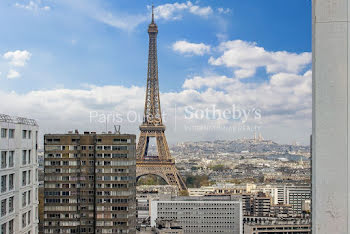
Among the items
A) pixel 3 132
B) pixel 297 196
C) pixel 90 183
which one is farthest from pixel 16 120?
pixel 297 196

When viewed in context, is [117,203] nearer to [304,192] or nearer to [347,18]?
[347,18]

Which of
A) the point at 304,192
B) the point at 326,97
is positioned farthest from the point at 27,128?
the point at 304,192

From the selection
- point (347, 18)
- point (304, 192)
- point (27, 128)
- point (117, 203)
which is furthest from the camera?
point (304, 192)

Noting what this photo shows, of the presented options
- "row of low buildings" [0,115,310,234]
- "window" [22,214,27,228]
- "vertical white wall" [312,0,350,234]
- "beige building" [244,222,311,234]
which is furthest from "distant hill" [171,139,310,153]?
"vertical white wall" [312,0,350,234]

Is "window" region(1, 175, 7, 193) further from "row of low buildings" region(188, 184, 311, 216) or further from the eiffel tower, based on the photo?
"row of low buildings" region(188, 184, 311, 216)

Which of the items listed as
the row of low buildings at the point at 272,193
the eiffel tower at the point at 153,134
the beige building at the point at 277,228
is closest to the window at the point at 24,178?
the beige building at the point at 277,228

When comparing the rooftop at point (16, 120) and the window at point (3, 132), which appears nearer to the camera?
the window at point (3, 132)

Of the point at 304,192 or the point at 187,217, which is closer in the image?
the point at 187,217

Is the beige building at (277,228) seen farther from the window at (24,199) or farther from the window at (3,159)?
the window at (3,159)
